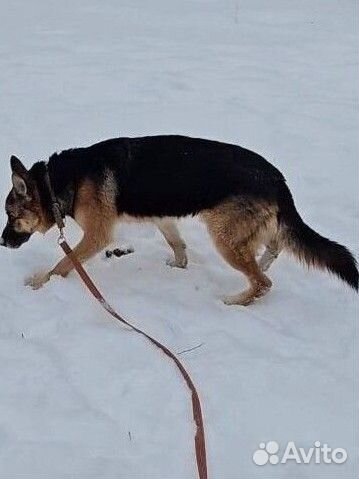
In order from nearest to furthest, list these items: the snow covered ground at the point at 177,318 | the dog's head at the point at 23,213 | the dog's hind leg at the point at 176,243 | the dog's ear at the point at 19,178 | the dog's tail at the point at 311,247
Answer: the snow covered ground at the point at 177,318 → the dog's tail at the point at 311,247 → the dog's ear at the point at 19,178 → the dog's head at the point at 23,213 → the dog's hind leg at the point at 176,243

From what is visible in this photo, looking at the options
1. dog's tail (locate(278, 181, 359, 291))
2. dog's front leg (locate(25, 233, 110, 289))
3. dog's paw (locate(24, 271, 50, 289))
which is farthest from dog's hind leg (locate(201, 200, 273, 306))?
dog's paw (locate(24, 271, 50, 289))

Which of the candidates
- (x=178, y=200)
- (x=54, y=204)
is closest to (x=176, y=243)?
(x=178, y=200)

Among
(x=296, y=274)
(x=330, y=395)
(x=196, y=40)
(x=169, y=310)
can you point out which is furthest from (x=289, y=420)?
(x=196, y=40)

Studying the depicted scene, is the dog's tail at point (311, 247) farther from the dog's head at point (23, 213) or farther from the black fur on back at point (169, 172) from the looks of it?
the dog's head at point (23, 213)

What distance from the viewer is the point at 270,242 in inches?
192

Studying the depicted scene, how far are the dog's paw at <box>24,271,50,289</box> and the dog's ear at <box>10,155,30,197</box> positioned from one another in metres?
0.60

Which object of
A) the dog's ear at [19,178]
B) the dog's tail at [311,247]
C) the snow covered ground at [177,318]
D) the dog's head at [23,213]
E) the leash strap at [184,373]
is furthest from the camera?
the dog's head at [23,213]

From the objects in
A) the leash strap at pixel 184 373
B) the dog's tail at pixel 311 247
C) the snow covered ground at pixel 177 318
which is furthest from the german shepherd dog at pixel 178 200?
the snow covered ground at pixel 177 318

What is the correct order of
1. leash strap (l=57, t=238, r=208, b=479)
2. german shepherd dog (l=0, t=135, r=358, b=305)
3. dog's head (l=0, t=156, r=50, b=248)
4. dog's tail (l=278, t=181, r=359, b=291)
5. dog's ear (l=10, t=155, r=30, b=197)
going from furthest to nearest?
dog's head (l=0, t=156, r=50, b=248), dog's ear (l=10, t=155, r=30, b=197), german shepherd dog (l=0, t=135, r=358, b=305), dog's tail (l=278, t=181, r=359, b=291), leash strap (l=57, t=238, r=208, b=479)

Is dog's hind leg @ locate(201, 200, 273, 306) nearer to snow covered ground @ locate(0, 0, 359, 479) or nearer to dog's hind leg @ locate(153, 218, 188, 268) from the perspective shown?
snow covered ground @ locate(0, 0, 359, 479)

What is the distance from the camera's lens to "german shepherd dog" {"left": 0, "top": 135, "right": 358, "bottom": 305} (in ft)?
15.4

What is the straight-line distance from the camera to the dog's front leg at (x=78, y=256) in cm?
507

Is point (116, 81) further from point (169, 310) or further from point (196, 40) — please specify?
point (169, 310)

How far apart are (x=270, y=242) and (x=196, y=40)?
24.9 feet
